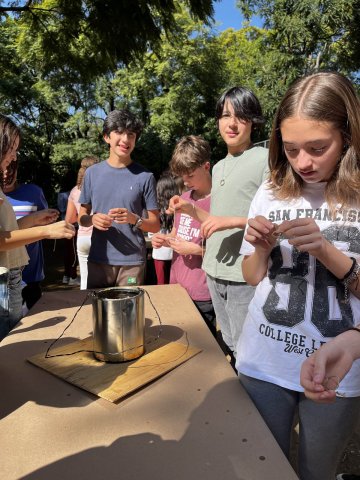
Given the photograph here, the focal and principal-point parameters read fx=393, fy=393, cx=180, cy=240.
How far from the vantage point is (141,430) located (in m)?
0.90

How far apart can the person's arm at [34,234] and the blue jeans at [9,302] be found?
221 mm

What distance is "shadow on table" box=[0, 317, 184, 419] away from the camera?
3.35 ft

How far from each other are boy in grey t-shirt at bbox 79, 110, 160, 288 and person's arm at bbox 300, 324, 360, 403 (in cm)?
158

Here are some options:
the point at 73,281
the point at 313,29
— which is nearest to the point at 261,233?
the point at 73,281

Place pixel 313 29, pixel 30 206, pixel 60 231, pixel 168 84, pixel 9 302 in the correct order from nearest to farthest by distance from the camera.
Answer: pixel 9 302, pixel 60 231, pixel 30 206, pixel 313 29, pixel 168 84

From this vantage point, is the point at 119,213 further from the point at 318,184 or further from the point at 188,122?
the point at 188,122

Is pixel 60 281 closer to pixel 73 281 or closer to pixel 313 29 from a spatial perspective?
pixel 73 281

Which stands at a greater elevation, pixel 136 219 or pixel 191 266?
pixel 136 219

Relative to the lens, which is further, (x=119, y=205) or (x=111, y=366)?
(x=119, y=205)

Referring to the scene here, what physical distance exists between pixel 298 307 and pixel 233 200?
35.4 inches

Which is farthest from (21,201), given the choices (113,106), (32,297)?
(113,106)

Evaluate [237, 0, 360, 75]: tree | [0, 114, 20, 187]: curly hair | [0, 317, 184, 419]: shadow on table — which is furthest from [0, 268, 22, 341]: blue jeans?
[237, 0, 360, 75]: tree

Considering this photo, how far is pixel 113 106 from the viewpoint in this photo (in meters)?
17.2

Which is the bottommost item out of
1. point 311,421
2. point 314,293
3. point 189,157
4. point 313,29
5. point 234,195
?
point 311,421
